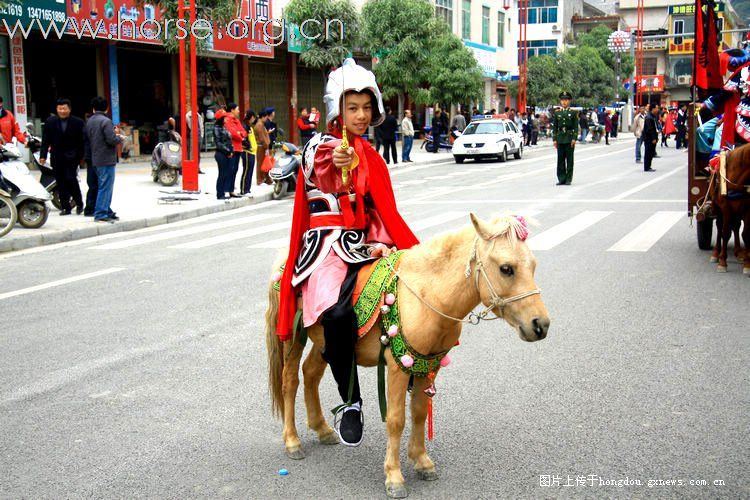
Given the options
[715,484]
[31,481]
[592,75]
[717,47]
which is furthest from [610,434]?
[592,75]

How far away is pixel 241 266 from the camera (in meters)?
10.0

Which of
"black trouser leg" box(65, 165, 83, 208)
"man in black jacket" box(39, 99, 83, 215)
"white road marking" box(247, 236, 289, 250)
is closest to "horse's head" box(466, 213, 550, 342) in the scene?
"white road marking" box(247, 236, 289, 250)

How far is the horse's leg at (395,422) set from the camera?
12.6 feet

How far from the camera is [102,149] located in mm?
13609

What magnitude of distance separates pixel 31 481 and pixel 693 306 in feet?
19.5

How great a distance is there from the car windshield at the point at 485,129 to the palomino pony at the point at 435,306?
2743cm

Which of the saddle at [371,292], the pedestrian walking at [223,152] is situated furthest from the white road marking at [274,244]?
the saddle at [371,292]

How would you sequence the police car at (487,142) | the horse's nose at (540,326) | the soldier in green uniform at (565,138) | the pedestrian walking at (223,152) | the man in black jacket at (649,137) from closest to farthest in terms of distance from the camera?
the horse's nose at (540,326), the pedestrian walking at (223,152), the soldier in green uniform at (565,138), the man in black jacket at (649,137), the police car at (487,142)

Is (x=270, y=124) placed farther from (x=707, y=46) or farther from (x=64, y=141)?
(x=707, y=46)

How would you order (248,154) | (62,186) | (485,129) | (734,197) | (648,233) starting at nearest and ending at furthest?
(734,197), (648,233), (62,186), (248,154), (485,129)

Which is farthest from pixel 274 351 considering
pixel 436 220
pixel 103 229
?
pixel 103 229

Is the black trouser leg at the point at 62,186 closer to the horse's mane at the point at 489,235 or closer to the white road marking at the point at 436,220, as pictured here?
the white road marking at the point at 436,220

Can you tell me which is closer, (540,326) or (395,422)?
(540,326)

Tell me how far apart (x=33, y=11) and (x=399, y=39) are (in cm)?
1545
